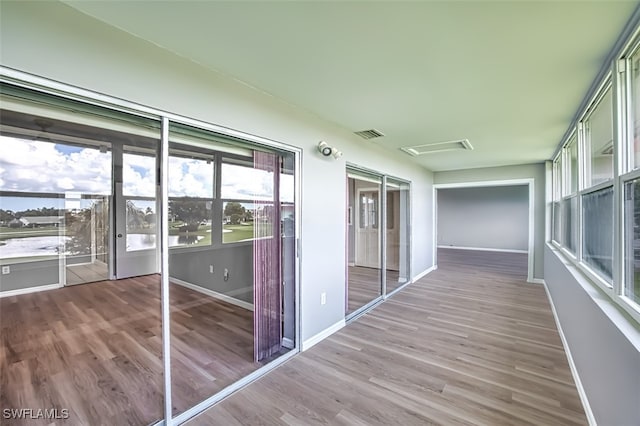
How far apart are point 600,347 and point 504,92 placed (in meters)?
1.91

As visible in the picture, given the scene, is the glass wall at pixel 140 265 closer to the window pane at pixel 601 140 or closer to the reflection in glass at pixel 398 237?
the window pane at pixel 601 140

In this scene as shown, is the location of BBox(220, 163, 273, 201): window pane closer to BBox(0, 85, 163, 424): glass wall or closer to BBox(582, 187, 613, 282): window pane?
BBox(0, 85, 163, 424): glass wall

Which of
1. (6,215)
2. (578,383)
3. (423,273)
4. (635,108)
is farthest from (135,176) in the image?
(423,273)

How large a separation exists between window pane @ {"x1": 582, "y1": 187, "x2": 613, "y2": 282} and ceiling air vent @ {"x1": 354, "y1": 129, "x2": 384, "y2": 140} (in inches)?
83.9

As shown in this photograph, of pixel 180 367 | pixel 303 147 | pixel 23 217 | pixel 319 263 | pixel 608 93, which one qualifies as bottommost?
pixel 180 367

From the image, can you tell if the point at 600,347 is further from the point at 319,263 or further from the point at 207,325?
the point at 207,325

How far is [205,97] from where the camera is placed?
1974mm

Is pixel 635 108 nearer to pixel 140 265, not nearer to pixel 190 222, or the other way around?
pixel 190 222

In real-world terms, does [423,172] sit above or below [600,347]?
above

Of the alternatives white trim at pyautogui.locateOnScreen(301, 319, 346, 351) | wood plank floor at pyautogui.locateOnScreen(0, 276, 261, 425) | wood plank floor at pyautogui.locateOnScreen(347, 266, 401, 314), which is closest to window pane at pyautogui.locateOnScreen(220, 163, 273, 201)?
wood plank floor at pyautogui.locateOnScreen(0, 276, 261, 425)

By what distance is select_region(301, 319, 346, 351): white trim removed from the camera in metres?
2.87

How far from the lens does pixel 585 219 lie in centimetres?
268

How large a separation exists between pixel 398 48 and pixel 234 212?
211cm

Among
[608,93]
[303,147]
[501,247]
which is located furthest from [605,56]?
[501,247]
